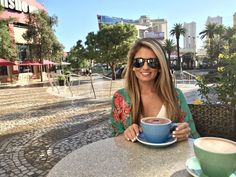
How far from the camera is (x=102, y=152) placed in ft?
4.31

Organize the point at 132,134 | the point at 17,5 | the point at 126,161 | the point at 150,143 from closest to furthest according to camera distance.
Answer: the point at 126,161
the point at 150,143
the point at 132,134
the point at 17,5

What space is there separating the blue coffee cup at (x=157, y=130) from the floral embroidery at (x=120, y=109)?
520 mm

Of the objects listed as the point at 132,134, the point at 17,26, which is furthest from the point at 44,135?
the point at 17,26

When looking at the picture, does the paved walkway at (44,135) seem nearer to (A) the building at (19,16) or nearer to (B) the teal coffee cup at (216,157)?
(B) the teal coffee cup at (216,157)

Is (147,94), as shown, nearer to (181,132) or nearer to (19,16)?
(181,132)

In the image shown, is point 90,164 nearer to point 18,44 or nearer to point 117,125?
point 117,125

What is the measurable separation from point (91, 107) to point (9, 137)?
12.3ft

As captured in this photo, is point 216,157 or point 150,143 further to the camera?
point 150,143

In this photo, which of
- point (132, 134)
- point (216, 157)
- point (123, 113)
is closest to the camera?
point (216, 157)

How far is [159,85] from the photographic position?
75.7 inches

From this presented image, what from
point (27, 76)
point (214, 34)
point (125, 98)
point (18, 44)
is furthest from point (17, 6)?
point (214, 34)

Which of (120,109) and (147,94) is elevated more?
(147,94)

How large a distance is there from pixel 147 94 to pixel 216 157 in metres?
1.16

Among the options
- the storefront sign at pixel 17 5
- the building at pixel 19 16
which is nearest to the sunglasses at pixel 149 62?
the storefront sign at pixel 17 5
